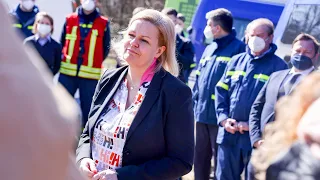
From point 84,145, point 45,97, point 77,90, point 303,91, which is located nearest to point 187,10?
point 77,90

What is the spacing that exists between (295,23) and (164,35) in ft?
14.9

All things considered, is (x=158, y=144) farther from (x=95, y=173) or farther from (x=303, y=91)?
(x=303, y=91)

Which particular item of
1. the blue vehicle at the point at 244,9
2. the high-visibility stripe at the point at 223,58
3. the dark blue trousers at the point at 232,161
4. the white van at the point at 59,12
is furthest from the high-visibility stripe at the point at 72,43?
the dark blue trousers at the point at 232,161

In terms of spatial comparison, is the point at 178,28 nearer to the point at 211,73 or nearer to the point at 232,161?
the point at 211,73

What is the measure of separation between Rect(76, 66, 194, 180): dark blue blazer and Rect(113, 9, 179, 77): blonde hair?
7.0 inches

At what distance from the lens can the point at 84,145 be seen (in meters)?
→ 2.84

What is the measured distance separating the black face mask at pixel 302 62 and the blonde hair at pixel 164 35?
1829 mm

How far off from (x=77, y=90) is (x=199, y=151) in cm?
252

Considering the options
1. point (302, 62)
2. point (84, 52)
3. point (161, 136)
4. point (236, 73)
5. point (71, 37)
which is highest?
point (302, 62)

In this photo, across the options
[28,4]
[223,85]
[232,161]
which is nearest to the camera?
[232,161]

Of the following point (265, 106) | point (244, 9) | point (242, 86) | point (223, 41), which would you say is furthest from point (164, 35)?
point (244, 9)

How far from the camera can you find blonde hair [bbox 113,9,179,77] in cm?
278

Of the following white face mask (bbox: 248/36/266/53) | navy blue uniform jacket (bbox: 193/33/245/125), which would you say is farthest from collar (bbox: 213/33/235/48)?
white face mask (bbox: 248/36/266/53)

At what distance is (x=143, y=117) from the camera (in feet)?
8.49
